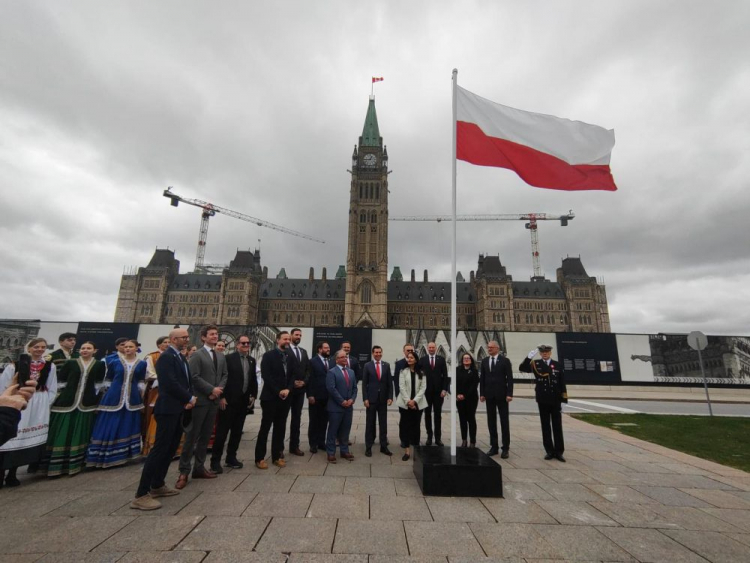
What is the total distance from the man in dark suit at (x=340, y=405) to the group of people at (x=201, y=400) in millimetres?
20

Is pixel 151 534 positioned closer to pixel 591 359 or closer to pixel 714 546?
pixel 714 546

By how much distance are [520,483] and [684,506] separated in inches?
82.5

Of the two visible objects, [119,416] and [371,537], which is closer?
[371,537]

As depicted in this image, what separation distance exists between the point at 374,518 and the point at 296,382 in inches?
129

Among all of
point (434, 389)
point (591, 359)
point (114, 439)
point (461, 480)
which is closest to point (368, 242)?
point (591, 359)

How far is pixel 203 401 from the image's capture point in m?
5.64

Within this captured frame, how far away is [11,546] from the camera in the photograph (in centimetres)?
336

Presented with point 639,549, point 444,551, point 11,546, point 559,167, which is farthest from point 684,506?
point 11,546

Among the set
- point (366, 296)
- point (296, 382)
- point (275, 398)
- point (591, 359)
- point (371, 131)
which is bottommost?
point (275, 398)

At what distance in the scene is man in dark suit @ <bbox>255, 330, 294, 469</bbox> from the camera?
6.36 meters

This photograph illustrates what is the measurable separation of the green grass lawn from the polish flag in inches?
260

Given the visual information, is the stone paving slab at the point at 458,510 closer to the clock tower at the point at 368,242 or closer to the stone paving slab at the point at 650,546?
the stone paving slab at the point at 650,546

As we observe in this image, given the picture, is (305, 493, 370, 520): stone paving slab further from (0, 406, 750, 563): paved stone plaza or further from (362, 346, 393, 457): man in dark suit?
(362, 346, 393, 457): man in dark suit

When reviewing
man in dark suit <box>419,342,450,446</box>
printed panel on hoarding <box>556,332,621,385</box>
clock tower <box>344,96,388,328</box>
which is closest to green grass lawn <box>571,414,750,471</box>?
man in dark suit <box>419,342,450,446</box>
